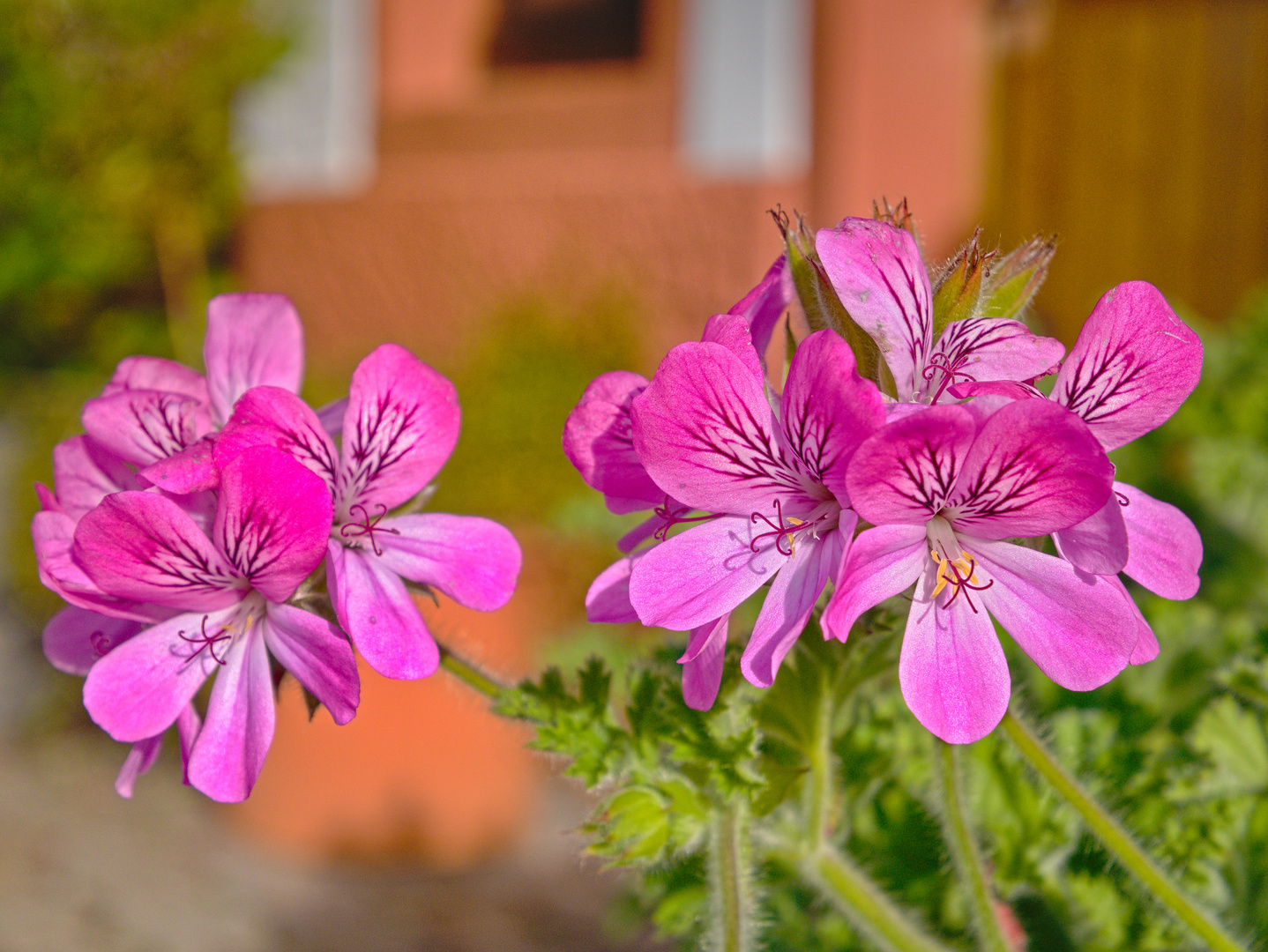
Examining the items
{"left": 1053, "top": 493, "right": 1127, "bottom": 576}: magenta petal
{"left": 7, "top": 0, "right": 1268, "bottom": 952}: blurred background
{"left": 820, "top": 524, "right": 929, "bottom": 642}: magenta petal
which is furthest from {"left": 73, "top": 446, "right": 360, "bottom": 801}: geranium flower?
{"left": 7, "top": 0, "right": 1268, "bottom": 952}: blurred background

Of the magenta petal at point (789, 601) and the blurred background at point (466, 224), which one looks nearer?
the magenta petal at point (789, 601)

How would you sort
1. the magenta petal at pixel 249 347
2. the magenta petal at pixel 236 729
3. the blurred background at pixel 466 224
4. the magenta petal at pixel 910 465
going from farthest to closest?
the blurred background at pixel 466 224 < the magenta petal at pixel 249 347 < the magenta petal at pixel 236 729 < the magenta petal at pixel 910 465

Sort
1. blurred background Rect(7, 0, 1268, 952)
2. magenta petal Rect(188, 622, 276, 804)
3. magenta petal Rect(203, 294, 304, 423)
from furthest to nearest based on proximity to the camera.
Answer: blurred background Rect(7, 0, 1268, 952)
magenta petal Rect(203, 294, 304, 423)
magenta petal Rect(188, 622, 276, 804)

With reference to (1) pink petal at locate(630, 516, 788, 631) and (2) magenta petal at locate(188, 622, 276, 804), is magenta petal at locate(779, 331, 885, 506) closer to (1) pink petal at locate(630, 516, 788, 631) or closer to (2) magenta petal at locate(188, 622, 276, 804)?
(1) pink petal at locate(630, 516, 788, 631)

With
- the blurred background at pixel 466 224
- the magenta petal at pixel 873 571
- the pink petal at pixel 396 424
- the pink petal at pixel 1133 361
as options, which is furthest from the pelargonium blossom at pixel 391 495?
the blurred background at pixel 466 224

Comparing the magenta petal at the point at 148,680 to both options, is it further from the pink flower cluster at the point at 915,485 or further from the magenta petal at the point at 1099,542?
the magenta petal at the point at 1099,542

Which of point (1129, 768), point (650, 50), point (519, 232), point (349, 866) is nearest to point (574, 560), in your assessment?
point (349, 866)

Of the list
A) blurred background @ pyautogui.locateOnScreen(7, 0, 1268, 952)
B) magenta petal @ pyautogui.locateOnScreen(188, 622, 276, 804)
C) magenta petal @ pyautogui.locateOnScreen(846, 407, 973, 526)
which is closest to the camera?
magenta petal @ pyautogui.locateOnScreen(846, 407, 973, 526)
